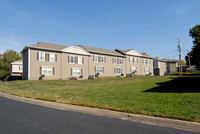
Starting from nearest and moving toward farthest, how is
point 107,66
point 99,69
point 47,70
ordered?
point 47,70, point 99,69, point 107,66

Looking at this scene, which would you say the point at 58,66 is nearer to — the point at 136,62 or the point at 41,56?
the point at 41,56

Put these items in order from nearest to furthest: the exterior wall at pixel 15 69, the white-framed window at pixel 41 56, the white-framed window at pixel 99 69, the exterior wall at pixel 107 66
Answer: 1. the white-framed window at pixel 41 56
2. the exterior wall at pixel 107 66
3. the white-framed window at pixel 99 69
4. the exterior wall at pixel 15 69

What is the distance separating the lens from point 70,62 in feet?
99.2

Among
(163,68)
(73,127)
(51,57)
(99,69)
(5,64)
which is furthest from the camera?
(163,68)

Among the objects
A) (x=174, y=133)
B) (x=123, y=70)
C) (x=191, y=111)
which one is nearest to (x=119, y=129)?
(x=174, y=133)

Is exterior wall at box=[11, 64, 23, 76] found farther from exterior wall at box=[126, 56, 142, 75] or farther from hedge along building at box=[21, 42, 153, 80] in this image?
exterior wall at box=[126, 56, 142, 75]

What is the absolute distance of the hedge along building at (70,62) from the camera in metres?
26.1

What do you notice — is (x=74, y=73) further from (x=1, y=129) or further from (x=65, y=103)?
(x=1, y=129)

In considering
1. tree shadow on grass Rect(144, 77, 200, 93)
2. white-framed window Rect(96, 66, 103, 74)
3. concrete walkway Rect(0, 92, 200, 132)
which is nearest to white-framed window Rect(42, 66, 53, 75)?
white-framed window Rect(96, 66, 103, 74)

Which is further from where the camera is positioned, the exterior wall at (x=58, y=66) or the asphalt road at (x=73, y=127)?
the exterior wall at (x=58, y=66)

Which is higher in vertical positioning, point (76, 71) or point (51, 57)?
point (51, 57)

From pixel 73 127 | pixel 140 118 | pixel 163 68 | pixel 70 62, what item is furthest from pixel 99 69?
pixel 73 127

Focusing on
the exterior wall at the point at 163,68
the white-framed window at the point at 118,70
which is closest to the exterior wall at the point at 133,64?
the white-framed window at the point at 118,70

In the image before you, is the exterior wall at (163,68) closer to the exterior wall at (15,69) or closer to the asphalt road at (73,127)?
the exterior wall at (15,69)
